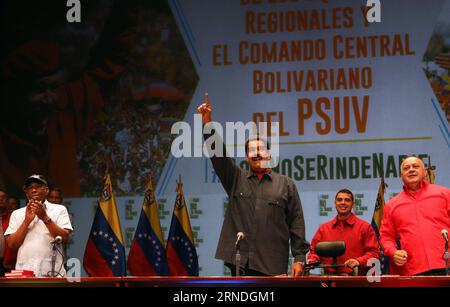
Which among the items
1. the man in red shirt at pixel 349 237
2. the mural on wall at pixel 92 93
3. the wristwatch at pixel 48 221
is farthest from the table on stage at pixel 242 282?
the mural on wall at pixel 92 93

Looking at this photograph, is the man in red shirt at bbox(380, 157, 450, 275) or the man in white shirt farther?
the man in white shirt

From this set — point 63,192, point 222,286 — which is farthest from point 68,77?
point 222,286

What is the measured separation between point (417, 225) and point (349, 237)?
921 mm

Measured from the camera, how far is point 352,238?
5.24 m

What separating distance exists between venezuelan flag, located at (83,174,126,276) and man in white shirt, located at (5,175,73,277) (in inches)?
73.9

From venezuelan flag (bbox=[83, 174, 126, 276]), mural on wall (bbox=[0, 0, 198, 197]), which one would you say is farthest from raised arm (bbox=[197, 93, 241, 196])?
mural on wall (bbox=[0, 0, 198, 197])

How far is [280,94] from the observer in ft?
22.5

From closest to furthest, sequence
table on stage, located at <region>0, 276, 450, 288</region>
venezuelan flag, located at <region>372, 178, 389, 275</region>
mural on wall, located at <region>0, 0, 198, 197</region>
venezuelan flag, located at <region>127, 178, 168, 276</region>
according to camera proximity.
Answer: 1. table on stage, located at <region>0, 276, 450, 288</region>
2. venezuelan flag, located at <region>372, 178, 389, 275</region>
3. venezuelan flag, located at <region>127, 178, 168, 276</region>
4. mural on wall, located at <region>0, 0, 198, 197</region>

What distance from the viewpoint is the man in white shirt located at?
4621mm

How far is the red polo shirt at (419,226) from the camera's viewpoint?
4301mm

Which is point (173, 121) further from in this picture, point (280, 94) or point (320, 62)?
point (320, 62)

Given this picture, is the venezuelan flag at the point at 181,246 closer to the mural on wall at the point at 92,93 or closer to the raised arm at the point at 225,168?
the mural on wall at the point at 92,93

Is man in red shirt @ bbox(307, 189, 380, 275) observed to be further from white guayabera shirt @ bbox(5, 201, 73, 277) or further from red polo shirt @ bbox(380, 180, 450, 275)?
white guayabera shirt @ bbox(5, 201, 73, 277)

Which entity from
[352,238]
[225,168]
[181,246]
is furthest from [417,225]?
[181,246]
